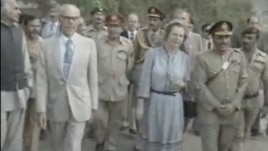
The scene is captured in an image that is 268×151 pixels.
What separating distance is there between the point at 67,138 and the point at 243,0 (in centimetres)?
1663

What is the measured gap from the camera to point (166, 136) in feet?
23.0

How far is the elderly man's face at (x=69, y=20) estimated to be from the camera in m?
6.78

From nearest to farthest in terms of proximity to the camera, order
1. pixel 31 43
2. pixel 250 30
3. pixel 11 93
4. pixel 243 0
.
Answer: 1. pixel 11 93
2. pixel 31 43
3. pixel 250 30
4. pixel 243 0

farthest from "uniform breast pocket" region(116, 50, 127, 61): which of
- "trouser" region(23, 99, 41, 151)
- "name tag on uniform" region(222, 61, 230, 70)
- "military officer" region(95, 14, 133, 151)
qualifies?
"name tag on uniform" region(222, 61, 230, 70)

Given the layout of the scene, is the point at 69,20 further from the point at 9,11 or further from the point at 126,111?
the point at 126,111

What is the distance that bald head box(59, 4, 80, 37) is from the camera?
267 inches

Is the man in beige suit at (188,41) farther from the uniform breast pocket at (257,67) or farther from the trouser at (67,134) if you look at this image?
the trouser at (67,134)

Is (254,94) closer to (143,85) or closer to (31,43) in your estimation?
(143,85)

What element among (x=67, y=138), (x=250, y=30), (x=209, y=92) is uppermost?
(x=250, y=30)

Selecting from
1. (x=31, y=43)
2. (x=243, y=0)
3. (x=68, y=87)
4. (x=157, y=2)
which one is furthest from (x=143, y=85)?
(x=243, y=0)

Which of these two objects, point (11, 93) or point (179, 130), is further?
point (179, 130)

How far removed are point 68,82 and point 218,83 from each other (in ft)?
5.10

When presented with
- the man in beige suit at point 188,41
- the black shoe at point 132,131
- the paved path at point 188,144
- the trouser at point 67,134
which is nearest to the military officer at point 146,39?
the man in beige suit at point 188,41

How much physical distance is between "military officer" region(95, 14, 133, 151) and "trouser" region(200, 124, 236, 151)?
1736mm
